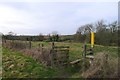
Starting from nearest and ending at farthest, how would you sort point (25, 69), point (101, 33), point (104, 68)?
1. point (104, 68)
2. point (25, 69)
3. point (101, 33)

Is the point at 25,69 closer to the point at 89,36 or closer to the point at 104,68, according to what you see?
the point at 104,68

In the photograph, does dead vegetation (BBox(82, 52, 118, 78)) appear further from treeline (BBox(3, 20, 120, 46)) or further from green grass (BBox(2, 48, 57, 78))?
treeline (BBox(3, 20, 120, 46))

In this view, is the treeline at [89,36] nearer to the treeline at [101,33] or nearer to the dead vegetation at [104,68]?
the treeline at [101,33]

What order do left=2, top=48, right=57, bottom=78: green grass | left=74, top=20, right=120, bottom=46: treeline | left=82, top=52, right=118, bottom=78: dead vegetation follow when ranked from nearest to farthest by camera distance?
left=82, top=52, right=118, bottom=78: dead vegetation < left=2, top=48, right=57, bottom=78: green grass < left=74, top=20, right=120, bottom=46: treeline

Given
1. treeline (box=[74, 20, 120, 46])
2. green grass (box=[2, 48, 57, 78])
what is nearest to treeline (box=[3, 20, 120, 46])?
treeline (box=[74, 20, 120, 46])

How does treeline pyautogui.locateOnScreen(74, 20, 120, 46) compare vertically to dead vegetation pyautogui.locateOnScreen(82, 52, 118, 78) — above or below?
above

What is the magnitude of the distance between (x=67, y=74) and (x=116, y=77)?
3.98 m

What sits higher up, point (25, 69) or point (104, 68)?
point (104, 68)

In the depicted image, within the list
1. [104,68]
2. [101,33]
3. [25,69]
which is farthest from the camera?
[101,33]

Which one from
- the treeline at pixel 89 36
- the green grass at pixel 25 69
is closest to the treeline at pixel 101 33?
the treeline at pixel 89 36

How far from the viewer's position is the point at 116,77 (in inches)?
507

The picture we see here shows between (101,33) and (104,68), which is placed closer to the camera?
(104,68)

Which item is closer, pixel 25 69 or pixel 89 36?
pixel 25 69

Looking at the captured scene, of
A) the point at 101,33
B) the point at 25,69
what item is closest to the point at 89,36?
the point at 101,33
